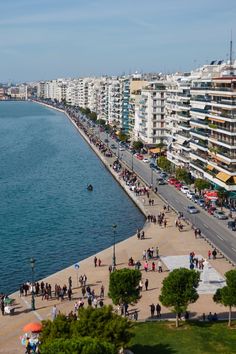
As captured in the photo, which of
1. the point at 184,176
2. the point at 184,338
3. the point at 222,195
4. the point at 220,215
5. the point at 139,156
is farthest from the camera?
the point at 139,156

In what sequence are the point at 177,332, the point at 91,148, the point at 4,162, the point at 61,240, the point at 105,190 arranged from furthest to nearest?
the point at 91,148 → the point at 4,162 → the point at 105,190 → the point at 61,240 → the point at 177,332

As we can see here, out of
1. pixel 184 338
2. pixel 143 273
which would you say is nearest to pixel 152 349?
pixel 184 338

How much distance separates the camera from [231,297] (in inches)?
1148

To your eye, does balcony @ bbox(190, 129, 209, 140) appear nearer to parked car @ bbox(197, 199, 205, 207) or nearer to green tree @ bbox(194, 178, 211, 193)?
green tree @ bbox(194, 178, 211, 193)

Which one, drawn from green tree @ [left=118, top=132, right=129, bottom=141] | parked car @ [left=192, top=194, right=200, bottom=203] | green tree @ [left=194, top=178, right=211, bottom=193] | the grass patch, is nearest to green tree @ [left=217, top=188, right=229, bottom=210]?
parked car @ [left=192, top=194, right=200, bottom=203]

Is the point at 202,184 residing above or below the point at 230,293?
above

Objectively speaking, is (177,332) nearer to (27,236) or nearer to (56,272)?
(56,272)

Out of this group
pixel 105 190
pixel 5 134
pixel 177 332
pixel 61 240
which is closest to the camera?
pixel 177 332

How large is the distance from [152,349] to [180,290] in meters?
3.47

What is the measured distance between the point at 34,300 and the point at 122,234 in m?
20.0

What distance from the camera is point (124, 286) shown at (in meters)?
29.5

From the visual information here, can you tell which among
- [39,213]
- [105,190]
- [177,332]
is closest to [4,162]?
[105,190]

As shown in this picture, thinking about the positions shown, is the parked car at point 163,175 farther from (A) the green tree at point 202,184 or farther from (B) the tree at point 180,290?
(B) the tree at point 180,290

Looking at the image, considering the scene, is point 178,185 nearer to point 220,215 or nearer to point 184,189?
point 184,189
